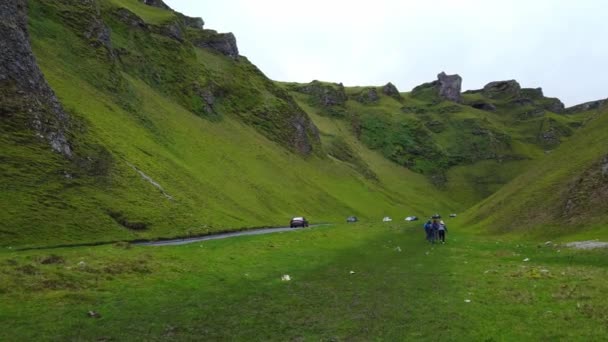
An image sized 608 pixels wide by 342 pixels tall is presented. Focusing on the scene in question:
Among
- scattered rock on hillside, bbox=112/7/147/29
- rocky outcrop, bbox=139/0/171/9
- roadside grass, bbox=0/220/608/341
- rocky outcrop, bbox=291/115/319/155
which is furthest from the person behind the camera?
rocky outcrop, bbox=139/0/171/9

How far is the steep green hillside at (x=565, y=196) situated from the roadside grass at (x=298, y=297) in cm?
→ 1480

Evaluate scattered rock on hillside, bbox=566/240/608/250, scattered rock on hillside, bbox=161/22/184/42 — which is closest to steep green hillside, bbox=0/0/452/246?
scattered rock on hillside, bbox=161/22/184/42

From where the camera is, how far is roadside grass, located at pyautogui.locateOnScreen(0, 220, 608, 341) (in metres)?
17.4

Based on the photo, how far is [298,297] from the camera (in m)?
24.2

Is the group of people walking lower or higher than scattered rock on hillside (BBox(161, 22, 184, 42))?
lower

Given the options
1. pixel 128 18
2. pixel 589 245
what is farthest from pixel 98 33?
pixel 589 245

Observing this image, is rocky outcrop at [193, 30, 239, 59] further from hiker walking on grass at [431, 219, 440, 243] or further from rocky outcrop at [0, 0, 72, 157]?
hiker walking on grass at [431, 219, 440, 243]

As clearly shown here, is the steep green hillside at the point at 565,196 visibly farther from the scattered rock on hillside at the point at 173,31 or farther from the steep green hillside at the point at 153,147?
the scattered rock on hillside at the point at 173,31

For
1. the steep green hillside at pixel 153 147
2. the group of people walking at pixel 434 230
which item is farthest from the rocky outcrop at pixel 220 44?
the group of people walking at pixel 434 230

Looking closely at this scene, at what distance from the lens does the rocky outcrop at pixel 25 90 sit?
196ft

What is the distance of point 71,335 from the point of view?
17016 millimetres

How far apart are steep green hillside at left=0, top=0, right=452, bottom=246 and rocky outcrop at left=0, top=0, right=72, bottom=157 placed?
0.65 metres

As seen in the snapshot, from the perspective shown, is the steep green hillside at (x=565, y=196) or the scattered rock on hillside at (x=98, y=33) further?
the scattered rock on hillside at (x=98, y=33)

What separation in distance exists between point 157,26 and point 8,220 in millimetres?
124075
